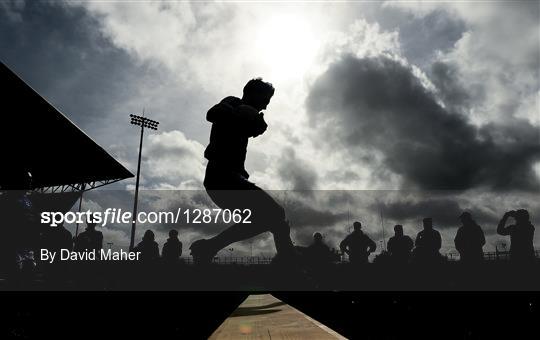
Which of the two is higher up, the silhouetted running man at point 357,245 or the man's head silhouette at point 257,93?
the man's head silhouette at point 257,93

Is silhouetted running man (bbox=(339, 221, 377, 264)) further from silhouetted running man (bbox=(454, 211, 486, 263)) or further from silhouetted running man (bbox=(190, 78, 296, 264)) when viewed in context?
silhouetted running man (bbox=(190, 78, 296, 264))

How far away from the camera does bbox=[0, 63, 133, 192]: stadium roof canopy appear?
37.9 ft

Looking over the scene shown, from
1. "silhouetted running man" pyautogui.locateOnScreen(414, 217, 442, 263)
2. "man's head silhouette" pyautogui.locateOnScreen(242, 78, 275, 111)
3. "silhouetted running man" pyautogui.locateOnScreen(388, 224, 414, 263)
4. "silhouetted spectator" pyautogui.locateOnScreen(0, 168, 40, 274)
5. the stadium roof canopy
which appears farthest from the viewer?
the stadium roof canopy

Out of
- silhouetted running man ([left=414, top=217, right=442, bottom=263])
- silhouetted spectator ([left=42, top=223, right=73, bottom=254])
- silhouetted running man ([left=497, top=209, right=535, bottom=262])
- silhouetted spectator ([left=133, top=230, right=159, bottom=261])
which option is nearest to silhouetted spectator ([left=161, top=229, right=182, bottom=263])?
silhouetted spectator ([left=133, top=230, right=159, bottom=261])

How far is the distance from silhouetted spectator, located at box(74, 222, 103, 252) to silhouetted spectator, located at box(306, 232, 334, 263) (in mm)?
5517

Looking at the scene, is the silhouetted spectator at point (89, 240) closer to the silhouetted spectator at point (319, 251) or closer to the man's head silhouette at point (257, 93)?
the silhouetted spectator at point (319, 251)

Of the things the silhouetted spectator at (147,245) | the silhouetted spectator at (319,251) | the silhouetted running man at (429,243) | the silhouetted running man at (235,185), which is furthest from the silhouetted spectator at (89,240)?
the silhouetted running man at (429,243)

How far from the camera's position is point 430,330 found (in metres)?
1.28

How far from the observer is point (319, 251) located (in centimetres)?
639

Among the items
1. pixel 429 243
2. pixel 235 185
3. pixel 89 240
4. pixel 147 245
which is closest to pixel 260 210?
pixel 235 185

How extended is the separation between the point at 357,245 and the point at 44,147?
44.9 ft

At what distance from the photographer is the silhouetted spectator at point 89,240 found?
28.2 ft

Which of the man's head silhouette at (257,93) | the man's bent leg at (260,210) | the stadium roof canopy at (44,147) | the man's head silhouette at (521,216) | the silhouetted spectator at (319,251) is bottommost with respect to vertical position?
the silhouetted spectator at (319,251)

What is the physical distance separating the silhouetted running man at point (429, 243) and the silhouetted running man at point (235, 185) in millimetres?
6382
